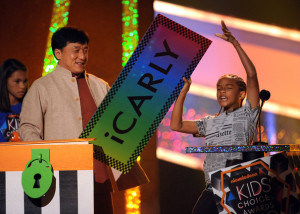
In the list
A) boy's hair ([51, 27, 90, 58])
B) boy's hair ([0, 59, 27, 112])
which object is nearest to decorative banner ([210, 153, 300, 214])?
boy's hair ([51, 27, 90, 58])

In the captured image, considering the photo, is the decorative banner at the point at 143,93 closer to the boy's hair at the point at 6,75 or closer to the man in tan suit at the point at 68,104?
the man in tan suit at the point at 68,104

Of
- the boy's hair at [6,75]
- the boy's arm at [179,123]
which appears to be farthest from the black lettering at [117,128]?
the boy's hair at [6,75]

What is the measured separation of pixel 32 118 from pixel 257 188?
99 cm

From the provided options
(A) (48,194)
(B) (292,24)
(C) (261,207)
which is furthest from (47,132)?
(B) (292,24)

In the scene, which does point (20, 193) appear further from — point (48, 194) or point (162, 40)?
point (162, 40)

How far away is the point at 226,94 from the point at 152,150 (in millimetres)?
1369

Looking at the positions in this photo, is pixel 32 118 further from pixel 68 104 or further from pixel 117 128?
pixel 117 128

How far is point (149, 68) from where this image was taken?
66.1 inches

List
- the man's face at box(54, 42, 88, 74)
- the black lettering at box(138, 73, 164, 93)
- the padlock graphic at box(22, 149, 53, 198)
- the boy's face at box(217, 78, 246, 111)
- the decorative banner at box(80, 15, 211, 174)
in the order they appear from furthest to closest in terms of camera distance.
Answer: the boy's face at box(217, 78, 246, 111)
the man's face at box(54, 42, 88, 74)
the black lettering at box(138, 73, 164, 93)
the decorative banner at box(80, 15, 211, 174)
the padlock graphic at box(22, 149, 53, 198)

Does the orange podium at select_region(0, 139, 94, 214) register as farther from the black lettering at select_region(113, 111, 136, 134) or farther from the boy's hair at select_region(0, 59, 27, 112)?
the boy's hair at select_region(0, 59, 27, 112)

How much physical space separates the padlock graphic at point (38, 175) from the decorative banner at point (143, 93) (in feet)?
0.96

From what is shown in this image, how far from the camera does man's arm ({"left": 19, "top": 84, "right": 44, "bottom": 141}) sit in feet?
5.55

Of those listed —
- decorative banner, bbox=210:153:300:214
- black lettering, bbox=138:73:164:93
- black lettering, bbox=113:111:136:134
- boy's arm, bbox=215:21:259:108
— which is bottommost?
decorative banner, bbox=210:153:300:214

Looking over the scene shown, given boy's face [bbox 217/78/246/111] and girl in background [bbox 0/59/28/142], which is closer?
boy's face [bbox 217/78/246/111]
